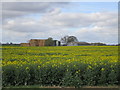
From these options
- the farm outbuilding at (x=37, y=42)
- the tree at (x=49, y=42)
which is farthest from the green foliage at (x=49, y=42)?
the farm outbuilding at (x=37, y=42)

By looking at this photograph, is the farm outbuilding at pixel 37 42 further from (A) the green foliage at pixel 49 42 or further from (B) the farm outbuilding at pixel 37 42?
(A) the green foliage at pixel 49 42

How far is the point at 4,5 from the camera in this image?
7996mm

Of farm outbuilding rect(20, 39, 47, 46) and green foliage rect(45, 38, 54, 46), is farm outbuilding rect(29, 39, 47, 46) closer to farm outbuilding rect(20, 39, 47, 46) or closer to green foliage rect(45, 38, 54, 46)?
farm outbuilding rect(20, 39, 47, 46)

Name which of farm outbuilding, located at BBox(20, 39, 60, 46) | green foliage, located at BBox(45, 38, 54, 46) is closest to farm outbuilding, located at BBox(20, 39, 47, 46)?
farm outbuilding, located at BBox(20, 39, 60, 46)

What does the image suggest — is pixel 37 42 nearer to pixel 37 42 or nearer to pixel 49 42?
pixel 37 42

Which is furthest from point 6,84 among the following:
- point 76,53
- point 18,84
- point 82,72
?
point 76,53

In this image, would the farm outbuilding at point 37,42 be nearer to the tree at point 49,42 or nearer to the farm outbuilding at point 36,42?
the farm outbuilding at point 36,42

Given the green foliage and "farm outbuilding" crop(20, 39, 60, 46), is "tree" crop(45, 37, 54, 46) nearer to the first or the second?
the green foliage

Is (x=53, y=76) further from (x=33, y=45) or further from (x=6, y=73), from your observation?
(x=33, y=45)

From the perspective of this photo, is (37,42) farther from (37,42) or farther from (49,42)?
(49,42)

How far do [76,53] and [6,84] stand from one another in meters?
3.79

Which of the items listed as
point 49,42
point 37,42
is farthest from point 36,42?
point 49,42

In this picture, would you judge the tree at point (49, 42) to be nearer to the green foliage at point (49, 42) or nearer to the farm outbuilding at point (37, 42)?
the green foliage at point (49, 42)

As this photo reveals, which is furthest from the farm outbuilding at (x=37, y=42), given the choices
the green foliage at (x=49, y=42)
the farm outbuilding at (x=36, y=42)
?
the green foliage at (x=49, y=42)
